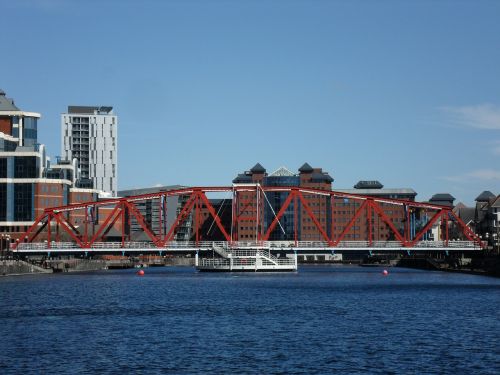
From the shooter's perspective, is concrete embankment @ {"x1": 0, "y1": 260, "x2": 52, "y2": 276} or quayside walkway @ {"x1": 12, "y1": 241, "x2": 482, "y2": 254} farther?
quayside walkway @ {"x1": 12, "y1": 241, "x2": 482, "y2": 254}

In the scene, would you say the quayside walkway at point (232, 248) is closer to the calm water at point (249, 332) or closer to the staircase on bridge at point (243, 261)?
the staircase on bridge at point (243, 261)

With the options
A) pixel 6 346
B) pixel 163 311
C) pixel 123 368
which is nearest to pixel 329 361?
pixel 123 368

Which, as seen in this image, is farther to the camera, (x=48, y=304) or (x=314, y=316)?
(x=48, y=304)

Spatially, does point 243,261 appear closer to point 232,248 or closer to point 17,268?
point 232,248

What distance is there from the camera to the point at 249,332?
69312mm

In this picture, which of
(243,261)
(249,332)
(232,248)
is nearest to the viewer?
(249,332)

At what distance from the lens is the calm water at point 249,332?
54.1m

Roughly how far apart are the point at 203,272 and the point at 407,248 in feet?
127

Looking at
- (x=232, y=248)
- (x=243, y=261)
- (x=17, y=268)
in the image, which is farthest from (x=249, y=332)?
(x=232, y=248)

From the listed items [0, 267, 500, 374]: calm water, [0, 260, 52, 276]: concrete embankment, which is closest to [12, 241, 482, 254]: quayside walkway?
[0, 260, 52, 276]: concrete embankment

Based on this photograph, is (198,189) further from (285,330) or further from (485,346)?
(485,346)

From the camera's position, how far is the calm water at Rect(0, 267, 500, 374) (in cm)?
5409

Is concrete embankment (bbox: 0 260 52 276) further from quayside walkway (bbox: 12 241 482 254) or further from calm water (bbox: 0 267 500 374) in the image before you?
calm water (bbox: 0 267 500 374)

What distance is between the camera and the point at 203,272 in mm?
185875
